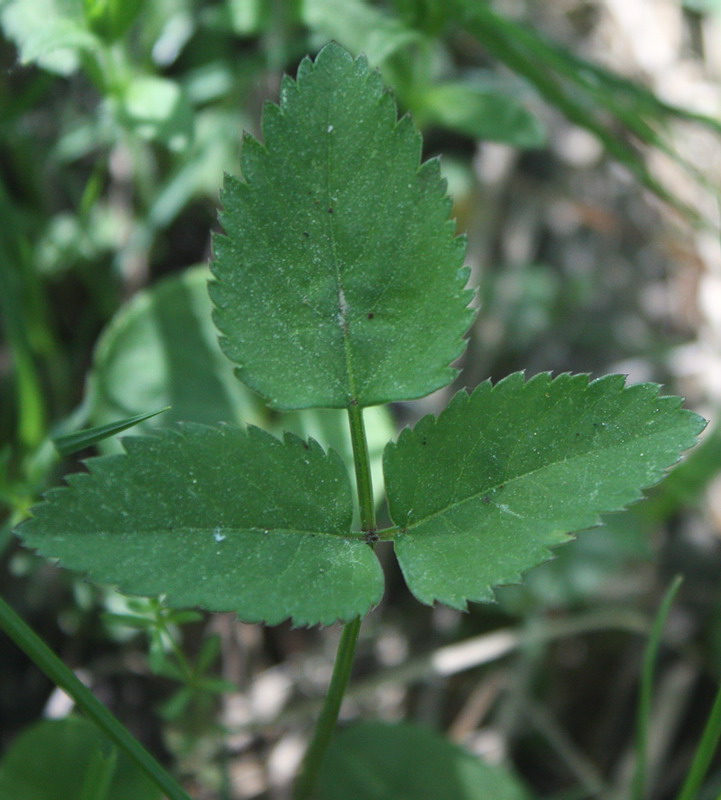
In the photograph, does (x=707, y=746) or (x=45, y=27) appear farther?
(x=45, y=27)

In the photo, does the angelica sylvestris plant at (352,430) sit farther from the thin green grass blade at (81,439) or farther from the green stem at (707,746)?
the green stem at (707,746)

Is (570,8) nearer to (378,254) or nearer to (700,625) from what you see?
(700,625)

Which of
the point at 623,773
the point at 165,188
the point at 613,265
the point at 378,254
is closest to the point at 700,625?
the point at 623,773

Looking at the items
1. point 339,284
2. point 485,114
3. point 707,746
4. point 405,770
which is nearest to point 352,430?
point 339,284

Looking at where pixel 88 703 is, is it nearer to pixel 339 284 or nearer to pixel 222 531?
pixel 222 531

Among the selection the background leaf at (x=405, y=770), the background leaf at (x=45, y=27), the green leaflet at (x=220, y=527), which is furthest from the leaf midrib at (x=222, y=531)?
the background leaf at (x=45, y=27)

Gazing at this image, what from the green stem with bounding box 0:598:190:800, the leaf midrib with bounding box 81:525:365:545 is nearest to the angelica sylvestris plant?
the leaf midrib with bounding box 81:525:365:545

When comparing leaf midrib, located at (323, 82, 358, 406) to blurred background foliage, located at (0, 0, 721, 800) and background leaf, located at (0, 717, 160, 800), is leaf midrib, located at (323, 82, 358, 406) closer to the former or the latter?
blurred background foliage, located at (0, 0, 721, 800)
